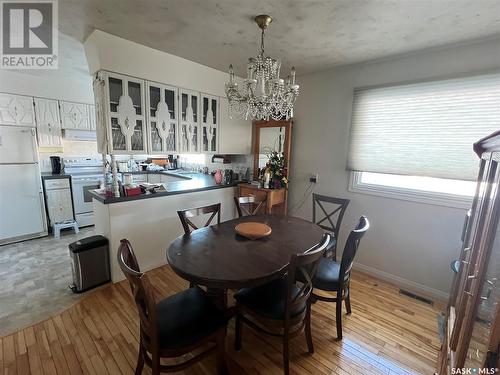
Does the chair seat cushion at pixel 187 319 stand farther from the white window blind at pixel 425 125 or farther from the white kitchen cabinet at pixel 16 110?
the white kitchen cabinet at pixel 16 110

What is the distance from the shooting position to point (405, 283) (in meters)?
2.60

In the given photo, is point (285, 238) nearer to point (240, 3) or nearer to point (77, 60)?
point (240, 3)

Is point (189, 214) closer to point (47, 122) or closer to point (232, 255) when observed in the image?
point (232, 255)

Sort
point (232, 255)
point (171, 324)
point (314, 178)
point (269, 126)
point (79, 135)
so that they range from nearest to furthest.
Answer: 1. point (171, 324)
2. point (232, 255)
3. point (314, 178)
4. point (269, 126)
5. point (79, 135)

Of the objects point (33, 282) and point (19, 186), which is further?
point (19, 186)

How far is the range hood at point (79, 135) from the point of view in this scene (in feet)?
13.3

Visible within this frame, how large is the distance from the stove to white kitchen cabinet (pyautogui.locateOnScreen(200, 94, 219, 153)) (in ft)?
7.81

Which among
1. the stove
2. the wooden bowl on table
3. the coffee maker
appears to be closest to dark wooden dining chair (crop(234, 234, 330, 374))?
the wooden bowl on table

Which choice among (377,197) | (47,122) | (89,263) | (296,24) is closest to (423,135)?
(377,197)

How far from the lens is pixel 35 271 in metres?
2.71

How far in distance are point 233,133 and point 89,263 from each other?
2546mm

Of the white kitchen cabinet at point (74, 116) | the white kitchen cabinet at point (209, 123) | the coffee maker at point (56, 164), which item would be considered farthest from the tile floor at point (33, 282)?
the white kitchen cabinet at point (209, 123)

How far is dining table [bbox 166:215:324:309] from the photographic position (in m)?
1.32

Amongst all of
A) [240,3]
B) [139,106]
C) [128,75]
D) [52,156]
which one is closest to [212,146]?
[139,106]
